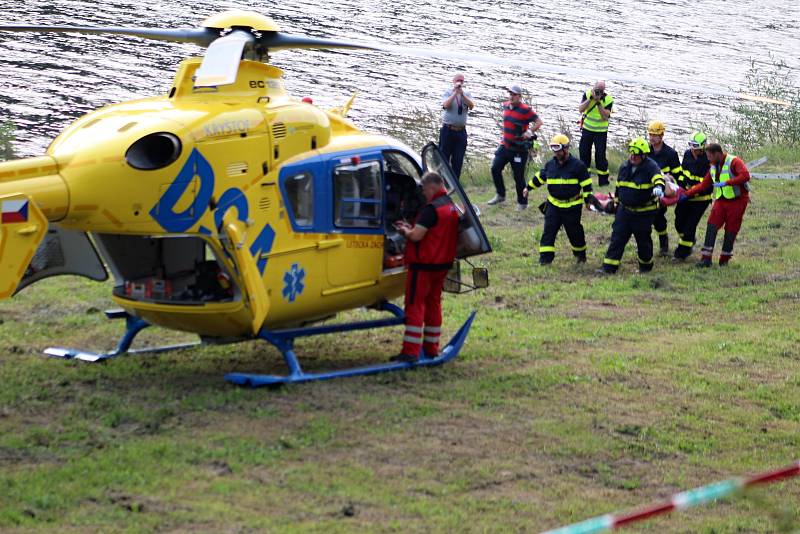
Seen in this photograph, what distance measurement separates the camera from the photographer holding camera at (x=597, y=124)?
67.2ft

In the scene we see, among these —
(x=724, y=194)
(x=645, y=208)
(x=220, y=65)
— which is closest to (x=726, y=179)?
(x=724, y=194)

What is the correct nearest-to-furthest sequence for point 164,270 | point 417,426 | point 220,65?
point 220,65, point 417,426, point 164,270

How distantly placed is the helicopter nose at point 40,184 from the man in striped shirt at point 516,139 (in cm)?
1110

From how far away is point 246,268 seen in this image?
9.74 metres

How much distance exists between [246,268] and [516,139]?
10405 millimetres

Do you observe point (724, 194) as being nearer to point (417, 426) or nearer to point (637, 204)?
point (637, 204)

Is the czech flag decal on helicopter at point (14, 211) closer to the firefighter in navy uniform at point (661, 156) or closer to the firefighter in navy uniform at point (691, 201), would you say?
the firefighter in navy uniform at point (661, 156)

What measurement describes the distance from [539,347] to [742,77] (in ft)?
81.5

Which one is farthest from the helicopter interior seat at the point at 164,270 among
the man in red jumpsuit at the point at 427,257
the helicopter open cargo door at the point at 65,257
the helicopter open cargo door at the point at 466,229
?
the helicopter open cargo door at the point at 466,229

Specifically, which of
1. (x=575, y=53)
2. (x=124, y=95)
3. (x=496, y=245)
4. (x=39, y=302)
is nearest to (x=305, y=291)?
(x=39, y=302)

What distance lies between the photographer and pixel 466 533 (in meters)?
7.52

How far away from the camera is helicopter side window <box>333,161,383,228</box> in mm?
10711

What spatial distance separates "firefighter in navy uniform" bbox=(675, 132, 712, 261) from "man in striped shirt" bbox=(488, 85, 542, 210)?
3.02 meters

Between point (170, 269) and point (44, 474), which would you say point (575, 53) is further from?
point (44, 474)
